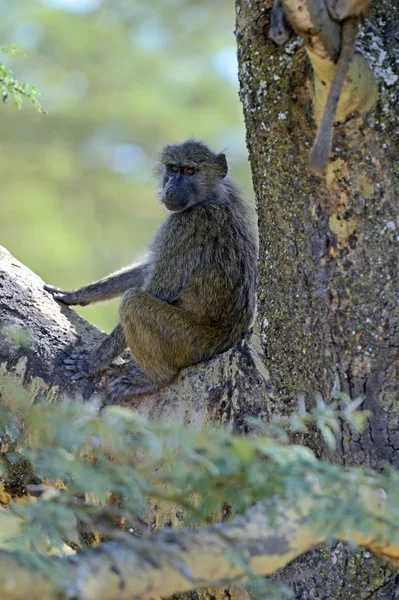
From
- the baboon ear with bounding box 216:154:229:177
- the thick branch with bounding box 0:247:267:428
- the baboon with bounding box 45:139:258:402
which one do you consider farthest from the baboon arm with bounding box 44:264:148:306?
the baboon ear with bounding box 216:154:229:177

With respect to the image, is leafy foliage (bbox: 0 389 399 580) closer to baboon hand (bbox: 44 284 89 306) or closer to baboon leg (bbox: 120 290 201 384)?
baboon leg (bbox: 120 290 201 384)

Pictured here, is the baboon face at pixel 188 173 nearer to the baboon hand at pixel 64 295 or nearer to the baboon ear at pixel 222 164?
the baboon ear at pixel 222 164

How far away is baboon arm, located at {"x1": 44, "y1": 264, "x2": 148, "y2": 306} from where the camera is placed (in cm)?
456

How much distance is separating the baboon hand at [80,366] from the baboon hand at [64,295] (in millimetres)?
580

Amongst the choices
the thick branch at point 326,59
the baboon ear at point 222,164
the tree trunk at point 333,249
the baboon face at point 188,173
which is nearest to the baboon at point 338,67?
the thick branch at point 326,59

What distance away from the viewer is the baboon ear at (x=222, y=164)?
187 inches

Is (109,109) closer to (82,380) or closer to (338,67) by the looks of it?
(82,380)

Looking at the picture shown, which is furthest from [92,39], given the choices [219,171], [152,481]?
[152,481]

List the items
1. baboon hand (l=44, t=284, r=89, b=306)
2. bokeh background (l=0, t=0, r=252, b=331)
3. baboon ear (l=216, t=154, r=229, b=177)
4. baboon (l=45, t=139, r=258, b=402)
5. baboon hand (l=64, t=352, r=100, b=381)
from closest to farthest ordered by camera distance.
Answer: baboon hand (l=64, t=352, r=100, b=381)
baboon (l=45, t=139, r=258, b=402)
baboon hand (l=44, t=284, r=89, b=306)
baboon ear (l=216, t=154, r=229, b=177)
bokeh background (l=0, t=0, r=252, b=331)

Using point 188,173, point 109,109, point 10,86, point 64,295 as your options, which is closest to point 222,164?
point 188,173

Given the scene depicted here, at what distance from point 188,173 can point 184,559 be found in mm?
3341

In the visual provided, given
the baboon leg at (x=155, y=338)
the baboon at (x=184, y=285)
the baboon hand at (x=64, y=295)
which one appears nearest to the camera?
the baboon leg at (x=155, y=338)

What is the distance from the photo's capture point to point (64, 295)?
428 centimetres

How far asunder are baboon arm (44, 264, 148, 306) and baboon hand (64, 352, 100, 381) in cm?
79
